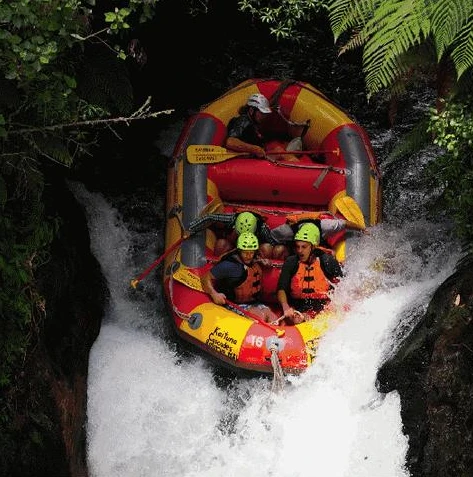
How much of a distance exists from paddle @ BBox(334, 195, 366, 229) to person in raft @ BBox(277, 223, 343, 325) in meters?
0.43

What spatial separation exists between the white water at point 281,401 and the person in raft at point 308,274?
0.52ft

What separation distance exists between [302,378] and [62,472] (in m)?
2.05

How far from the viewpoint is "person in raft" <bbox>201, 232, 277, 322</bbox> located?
6.42m

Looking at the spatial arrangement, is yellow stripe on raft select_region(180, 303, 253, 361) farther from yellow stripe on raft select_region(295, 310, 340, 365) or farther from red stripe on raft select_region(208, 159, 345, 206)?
red stripe on raft select_region(208, 159, 345, 206)

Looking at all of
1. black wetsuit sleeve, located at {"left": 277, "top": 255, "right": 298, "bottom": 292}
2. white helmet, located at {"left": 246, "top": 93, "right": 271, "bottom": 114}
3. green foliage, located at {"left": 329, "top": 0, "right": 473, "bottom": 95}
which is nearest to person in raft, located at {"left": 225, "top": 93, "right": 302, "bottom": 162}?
white helmet, located at {"left": 246, "top": 93, "right": 271, "bottom": 114}

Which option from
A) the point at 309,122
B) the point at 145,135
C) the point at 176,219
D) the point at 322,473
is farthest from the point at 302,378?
the point at 145,135

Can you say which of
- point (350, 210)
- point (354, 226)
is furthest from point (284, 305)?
point (350, 210)

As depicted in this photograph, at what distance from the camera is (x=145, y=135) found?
830cm

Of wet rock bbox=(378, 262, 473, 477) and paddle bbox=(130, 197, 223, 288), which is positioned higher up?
wet rock bbox=(378, 262, 473, 477)

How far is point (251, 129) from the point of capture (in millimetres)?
7461

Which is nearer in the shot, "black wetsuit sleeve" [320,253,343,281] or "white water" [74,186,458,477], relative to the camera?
"white water" [74,186,458,477]

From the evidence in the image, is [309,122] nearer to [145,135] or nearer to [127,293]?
[145,135]

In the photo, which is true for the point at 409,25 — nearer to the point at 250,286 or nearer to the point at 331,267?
the point at 331,267

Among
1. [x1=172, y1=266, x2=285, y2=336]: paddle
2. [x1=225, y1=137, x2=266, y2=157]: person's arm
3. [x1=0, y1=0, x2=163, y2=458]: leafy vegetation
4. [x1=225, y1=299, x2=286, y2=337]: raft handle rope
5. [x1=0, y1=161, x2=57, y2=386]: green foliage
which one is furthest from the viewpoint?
[x1=225, y1=137, x2=266, y2=157]: person's arm
